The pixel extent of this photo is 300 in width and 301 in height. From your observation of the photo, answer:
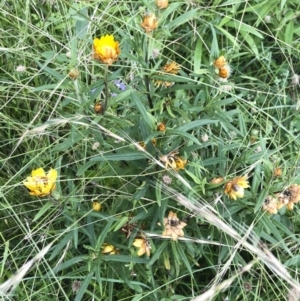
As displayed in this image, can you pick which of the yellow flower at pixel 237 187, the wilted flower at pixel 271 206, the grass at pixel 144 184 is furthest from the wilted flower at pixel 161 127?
the wilted flower at pixel 271 206

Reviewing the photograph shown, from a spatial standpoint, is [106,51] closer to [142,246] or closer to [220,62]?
[220,62]

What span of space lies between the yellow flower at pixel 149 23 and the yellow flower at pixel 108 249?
494 mm

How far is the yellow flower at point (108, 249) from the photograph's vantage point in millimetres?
1238

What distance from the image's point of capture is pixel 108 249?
1238 millimetres

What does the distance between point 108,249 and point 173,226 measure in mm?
164

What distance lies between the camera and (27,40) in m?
1.64

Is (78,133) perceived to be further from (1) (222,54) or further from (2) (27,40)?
(2) (27,40)

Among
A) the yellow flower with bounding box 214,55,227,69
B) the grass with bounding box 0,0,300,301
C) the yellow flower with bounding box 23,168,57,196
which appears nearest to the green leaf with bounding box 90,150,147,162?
the grass with bounding box 0,0,300,301

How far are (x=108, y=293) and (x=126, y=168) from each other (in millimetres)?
338

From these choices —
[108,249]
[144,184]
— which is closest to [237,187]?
[144,184]

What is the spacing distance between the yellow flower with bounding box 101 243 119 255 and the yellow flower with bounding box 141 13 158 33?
494 mm

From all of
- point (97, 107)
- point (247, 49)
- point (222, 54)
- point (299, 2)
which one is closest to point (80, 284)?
point (97, 107)

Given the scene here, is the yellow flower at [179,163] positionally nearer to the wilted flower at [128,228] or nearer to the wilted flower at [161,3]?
the wilted flower at [128,228]

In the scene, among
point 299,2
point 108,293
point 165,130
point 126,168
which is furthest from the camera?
point 299,2
